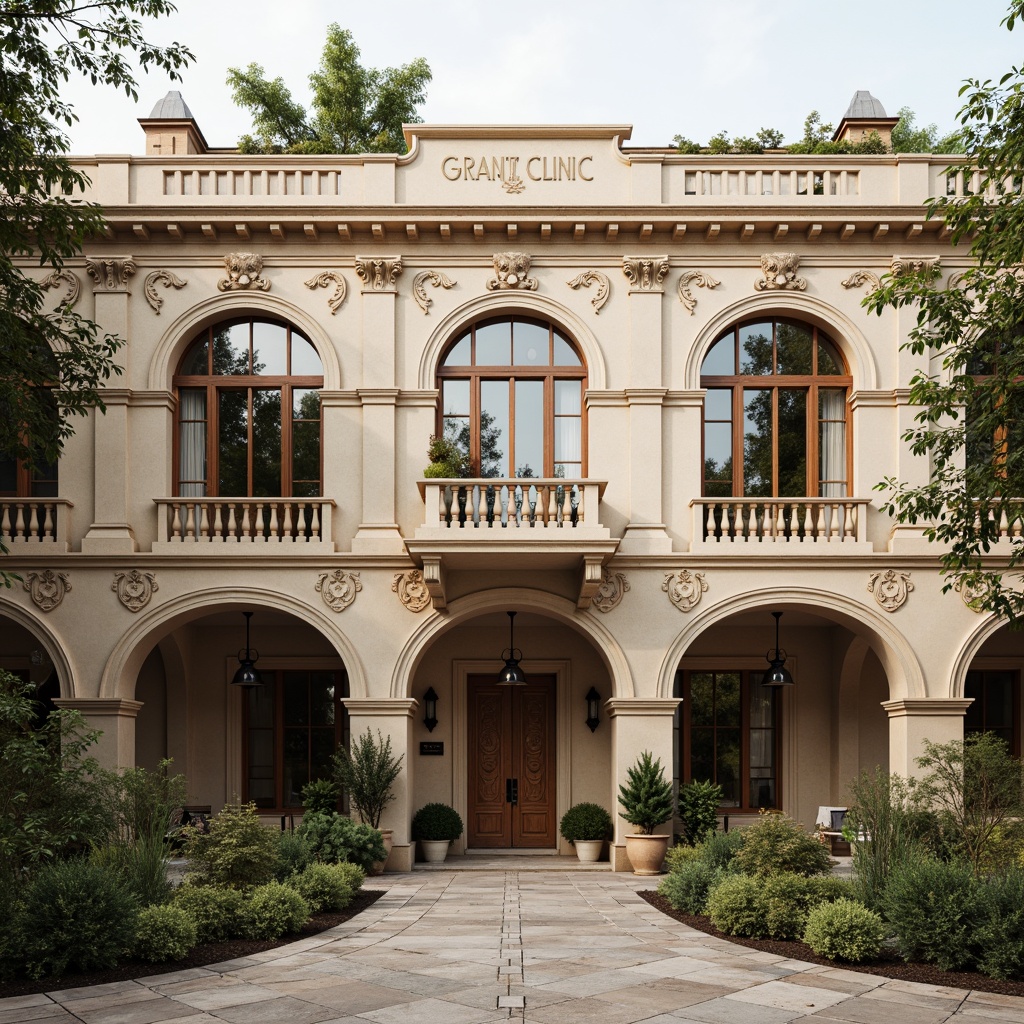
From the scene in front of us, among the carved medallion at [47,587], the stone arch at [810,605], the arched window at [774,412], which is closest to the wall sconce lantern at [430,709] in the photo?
the stone arch at [810,605]

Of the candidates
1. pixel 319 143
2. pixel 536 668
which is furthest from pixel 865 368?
pixel 319 143

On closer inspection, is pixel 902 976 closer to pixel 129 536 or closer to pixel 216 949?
pixel 216 949

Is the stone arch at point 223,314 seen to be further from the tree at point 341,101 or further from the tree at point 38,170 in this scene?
the tree at point 341,101

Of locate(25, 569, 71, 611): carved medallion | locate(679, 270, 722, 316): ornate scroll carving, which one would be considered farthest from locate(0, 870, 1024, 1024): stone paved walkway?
locate(679, 270, 722, 316): ornate scroll carving

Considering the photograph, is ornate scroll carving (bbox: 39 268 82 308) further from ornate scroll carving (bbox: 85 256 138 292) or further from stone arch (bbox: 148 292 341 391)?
stone arch (bbox: 148 292 341 391)

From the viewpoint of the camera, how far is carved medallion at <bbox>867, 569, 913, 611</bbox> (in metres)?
17.0

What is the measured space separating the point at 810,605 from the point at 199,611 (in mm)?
8881

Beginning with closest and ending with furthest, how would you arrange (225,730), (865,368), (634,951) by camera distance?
(634,951), (865,368), (225,730)

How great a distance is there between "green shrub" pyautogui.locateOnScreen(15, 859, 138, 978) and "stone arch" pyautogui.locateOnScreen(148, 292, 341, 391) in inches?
363

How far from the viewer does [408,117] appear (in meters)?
27.7

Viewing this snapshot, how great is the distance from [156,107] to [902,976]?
707 inches

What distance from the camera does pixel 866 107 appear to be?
790 inches

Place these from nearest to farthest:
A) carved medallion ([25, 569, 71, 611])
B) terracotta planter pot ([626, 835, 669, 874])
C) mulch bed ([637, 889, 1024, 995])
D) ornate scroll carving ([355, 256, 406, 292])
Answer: mulch bed ([637, 889, 1024, 995]) → terracotta planter pot ([626, 835, 669, 874]) → carved medallion ([25, 569, 71, 611]) → ornate scroll carving ([355, 256, 406, 292])

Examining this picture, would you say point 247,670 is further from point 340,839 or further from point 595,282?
point 595,282
